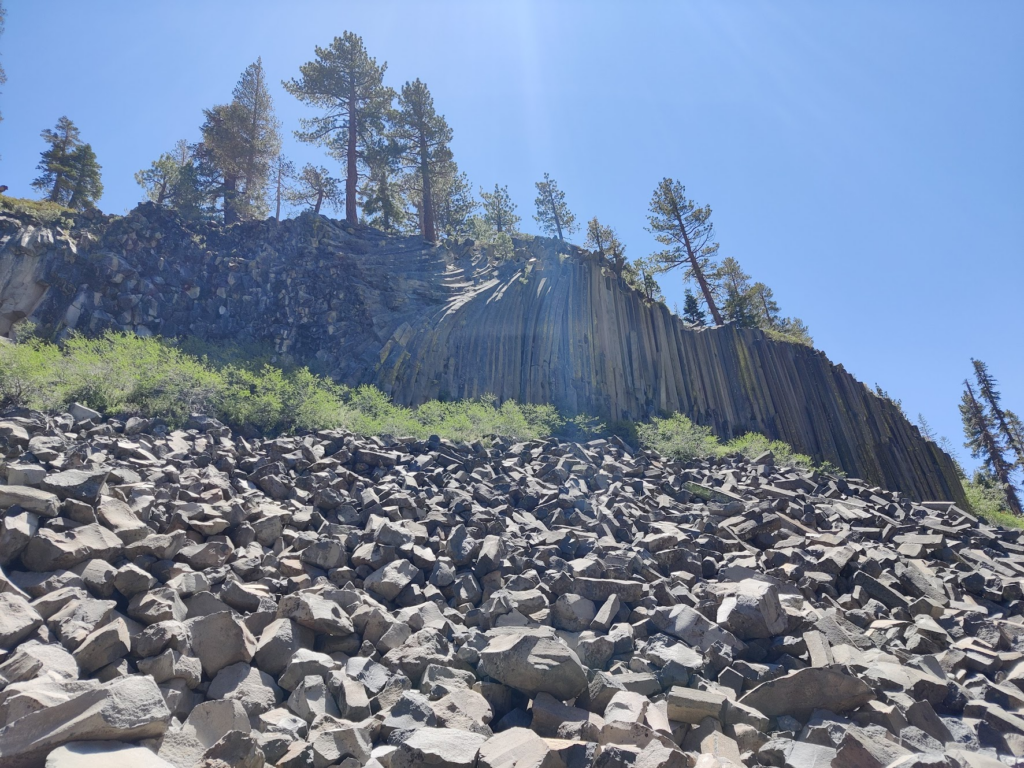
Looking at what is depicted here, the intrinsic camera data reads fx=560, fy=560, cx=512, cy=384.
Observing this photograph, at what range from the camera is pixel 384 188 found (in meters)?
29.0

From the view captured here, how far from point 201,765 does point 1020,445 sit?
4611 cm

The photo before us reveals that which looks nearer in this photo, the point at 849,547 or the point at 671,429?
the point at 849,547

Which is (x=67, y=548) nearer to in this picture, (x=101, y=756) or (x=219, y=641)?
(x=219, y=641)

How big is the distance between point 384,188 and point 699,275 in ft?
54.6

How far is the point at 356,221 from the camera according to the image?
83.4 feet

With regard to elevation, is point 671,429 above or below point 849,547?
above

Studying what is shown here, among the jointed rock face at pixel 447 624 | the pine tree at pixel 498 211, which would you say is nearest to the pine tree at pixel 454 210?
the pine tree at pixel 498 211

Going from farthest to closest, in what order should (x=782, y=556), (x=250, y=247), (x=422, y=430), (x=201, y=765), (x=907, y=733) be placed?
(x=250, y=247) → (x=422, y=430) → (x=782, y=556) → (x=907, y=733) → (x=201, y=765)

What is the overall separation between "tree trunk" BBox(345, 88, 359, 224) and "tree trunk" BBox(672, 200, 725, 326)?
52.7ft

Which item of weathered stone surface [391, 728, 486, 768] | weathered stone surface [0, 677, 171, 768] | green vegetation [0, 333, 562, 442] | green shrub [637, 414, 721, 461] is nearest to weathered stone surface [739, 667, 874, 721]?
weathered stone surface [391, 728, 486, 768]

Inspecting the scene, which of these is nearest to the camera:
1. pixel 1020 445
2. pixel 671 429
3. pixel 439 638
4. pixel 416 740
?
pixel 416 740

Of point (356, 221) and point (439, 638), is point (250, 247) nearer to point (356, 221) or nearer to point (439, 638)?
point (356, 221)

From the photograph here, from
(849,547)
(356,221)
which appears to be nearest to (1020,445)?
(849,547)

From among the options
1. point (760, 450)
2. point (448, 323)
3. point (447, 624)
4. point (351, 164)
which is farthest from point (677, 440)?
point (351, 164)
